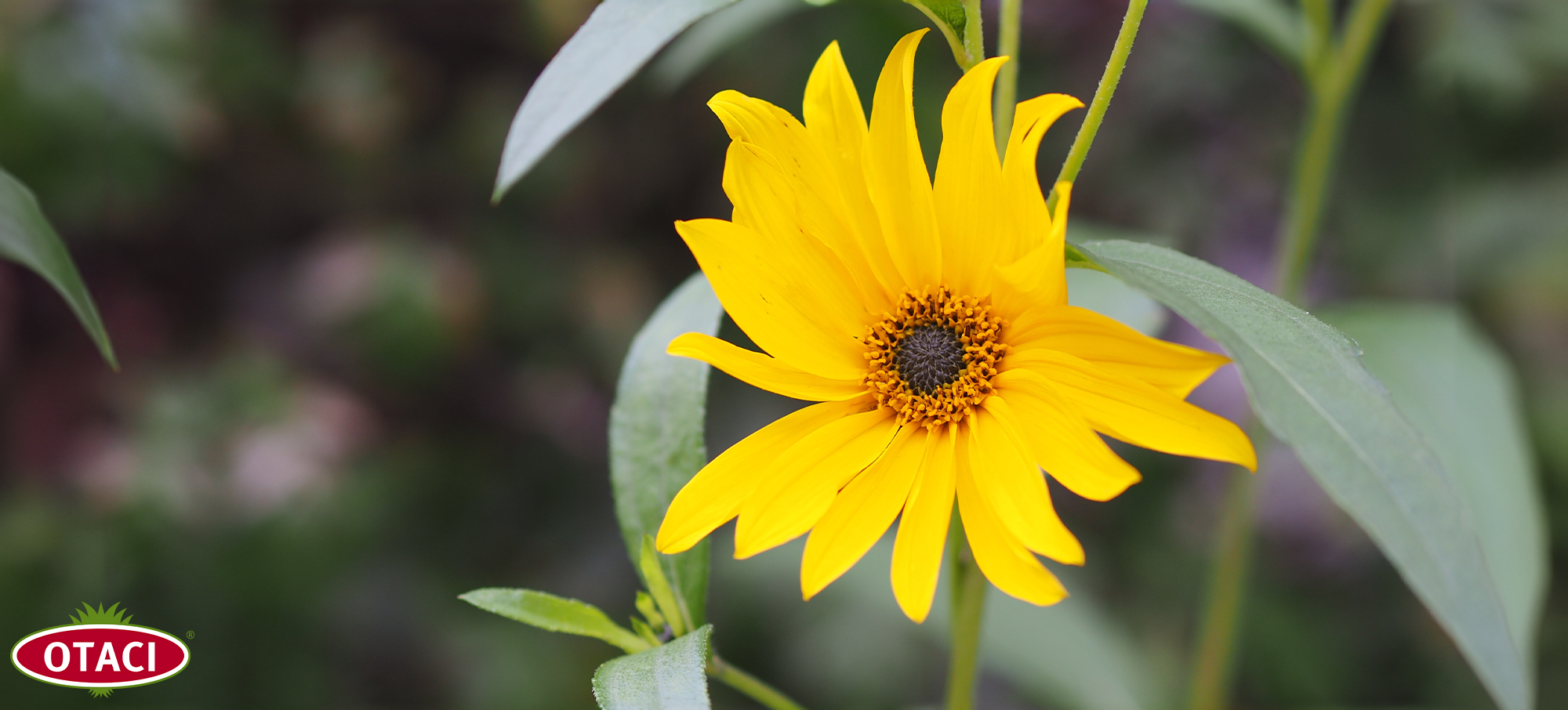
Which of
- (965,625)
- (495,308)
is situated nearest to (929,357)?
(965,625)

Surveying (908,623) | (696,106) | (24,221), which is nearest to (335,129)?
(696,106)

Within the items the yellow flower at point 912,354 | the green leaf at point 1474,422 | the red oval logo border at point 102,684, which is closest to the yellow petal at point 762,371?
the yellow flower at point 912,354

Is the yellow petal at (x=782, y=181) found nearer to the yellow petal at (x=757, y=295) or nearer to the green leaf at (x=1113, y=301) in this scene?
the yellow petal at (x=757, y=295)

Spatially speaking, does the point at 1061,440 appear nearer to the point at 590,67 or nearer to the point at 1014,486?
the point at 1014,486

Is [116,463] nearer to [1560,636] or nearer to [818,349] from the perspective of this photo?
[818,349]

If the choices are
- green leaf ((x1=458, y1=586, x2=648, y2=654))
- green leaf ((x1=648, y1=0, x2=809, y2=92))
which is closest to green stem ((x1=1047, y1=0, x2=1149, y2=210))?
green leaf ((x1=458, y1=586, x2=648, y2=654))

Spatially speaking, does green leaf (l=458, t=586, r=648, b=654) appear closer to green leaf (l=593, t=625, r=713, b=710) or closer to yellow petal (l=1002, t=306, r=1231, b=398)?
green leaf (l=593, t=625, r=713, b=710)
